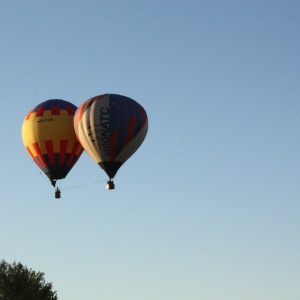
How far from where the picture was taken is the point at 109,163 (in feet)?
211

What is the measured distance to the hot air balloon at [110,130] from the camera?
64.1 meters

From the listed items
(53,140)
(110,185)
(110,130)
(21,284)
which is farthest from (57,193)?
(21,284)

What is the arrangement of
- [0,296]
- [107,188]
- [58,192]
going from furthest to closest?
[0,296] < [58,192] < [107,188]

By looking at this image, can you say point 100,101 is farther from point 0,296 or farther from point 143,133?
point 0,296

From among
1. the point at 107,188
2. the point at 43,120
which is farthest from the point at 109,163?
the point at 43,120

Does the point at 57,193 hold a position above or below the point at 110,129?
below

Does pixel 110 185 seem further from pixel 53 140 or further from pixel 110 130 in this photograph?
pixel 53 140

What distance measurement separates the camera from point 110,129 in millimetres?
64000

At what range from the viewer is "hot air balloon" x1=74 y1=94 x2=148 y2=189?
6412 centimetres

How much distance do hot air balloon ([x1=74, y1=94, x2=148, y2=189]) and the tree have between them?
28.0 m

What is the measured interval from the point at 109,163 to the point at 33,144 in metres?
8.26

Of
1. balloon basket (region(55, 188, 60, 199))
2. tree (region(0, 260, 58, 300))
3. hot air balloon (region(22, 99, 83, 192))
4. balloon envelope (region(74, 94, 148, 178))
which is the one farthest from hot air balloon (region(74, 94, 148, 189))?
tree (region(0, 260, 58, 300))

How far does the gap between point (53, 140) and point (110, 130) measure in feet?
22.0

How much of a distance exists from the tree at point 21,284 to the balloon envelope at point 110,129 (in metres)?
28.1
